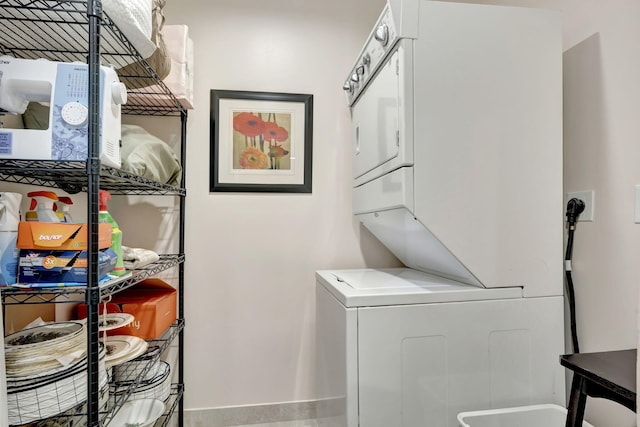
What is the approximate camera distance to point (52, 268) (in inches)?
40.7

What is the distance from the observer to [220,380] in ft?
7.05

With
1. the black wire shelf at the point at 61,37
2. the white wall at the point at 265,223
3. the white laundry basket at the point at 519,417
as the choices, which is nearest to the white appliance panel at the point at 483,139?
the white laundry basket at the point at 519,417

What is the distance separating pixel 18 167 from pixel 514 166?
1.67 m

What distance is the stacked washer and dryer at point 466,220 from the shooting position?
4.60ft

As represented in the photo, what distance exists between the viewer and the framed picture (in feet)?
7.13

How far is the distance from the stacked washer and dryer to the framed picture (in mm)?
777

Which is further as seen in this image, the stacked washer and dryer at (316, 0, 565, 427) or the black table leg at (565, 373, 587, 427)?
the stacked washer and dryer at (316, 0, 565, 427)

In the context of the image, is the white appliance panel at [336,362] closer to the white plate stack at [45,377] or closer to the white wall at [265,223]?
the white wall at [265,223]

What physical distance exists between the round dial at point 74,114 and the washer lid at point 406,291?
3.31ft

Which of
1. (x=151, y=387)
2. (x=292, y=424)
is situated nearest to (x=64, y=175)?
(x=151, y=387)

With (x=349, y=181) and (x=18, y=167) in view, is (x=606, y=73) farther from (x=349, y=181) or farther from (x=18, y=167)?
(x=18, y=167)

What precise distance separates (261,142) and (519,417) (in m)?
1.80

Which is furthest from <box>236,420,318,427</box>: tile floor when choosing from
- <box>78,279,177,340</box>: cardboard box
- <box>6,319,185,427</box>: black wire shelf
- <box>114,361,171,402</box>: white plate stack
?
<box>78,279,177,340</box>: cardboard box

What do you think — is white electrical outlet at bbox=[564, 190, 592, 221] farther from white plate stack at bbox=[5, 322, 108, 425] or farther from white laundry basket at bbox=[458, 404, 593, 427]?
white plate stack at bbox=[5, 322, 108, 425]
